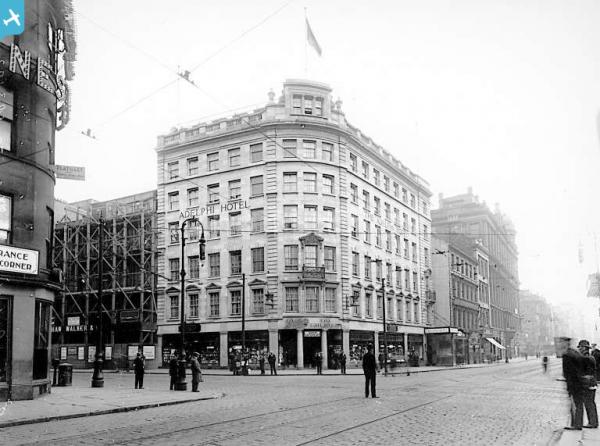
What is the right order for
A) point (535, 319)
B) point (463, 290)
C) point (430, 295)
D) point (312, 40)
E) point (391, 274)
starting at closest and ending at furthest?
point (312, 40)
point (391, 274)
point (430, 295)
point (463, 290)
point (535, 319)

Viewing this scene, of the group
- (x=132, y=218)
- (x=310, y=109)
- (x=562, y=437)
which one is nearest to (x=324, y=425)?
(x=562, y=437)

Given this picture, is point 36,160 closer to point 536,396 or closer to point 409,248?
point 536,396

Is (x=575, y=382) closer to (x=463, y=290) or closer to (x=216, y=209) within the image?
(x=216, y=209)

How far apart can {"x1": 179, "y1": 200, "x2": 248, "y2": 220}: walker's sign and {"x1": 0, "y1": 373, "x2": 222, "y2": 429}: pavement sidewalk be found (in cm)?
2792

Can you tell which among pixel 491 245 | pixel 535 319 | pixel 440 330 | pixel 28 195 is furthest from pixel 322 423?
pixel 535 319

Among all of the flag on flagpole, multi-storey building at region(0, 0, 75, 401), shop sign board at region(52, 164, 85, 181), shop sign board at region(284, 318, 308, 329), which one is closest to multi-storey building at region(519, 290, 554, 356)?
shop sign board at region(284, 318, 308, 329)

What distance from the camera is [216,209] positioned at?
167 feet

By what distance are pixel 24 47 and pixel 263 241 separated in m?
29.7

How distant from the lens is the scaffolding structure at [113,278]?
52375 millimetres

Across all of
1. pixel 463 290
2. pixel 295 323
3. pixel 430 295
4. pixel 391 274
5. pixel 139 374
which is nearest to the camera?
pixel 139 374

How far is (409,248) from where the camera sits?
63562mm

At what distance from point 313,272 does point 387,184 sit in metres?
16.6

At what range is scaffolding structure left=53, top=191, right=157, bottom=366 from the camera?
52375 millimetres

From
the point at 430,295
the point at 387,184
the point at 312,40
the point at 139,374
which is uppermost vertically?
the point at 312,40
